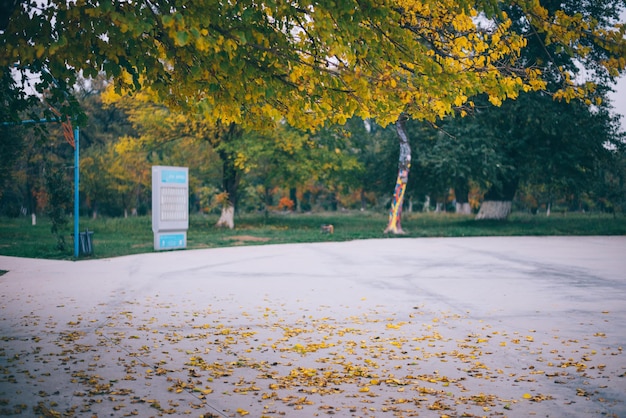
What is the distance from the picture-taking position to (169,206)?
21641 mm

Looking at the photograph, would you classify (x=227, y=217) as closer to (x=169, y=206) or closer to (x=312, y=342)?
(x=169, y=206)

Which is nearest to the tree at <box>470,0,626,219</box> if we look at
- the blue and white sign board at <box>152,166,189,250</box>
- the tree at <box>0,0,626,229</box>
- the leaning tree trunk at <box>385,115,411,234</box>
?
the leaning tree trunk at <box>385,115,411,234</box>

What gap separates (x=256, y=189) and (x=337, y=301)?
33.9m

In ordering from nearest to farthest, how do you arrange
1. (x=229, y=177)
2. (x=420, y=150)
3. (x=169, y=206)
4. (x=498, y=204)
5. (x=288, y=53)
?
(x=288, y=53) < (x=169, y=206) < (x=420, y=150) < (x=229, y=177) < (x=498, y=204)

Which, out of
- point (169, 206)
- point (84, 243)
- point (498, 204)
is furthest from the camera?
point (498, 204)

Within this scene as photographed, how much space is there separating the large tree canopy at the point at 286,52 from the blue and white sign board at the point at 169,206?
490 inches

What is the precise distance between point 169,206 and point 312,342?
14.8m

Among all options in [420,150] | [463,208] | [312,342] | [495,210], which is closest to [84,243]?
[312,342]

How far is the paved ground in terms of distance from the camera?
5.47 metres

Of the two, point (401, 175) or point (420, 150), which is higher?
point (420, 150)

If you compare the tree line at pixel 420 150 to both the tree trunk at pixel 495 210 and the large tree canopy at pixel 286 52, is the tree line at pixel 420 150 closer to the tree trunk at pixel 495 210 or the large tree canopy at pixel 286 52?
the tree trunk at pixel 495 210

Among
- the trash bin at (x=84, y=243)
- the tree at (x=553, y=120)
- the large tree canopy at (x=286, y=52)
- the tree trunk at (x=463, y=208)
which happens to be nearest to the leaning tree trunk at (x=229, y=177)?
the tree at (x=553, y=120)

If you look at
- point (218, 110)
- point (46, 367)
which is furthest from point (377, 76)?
point (46, 367)

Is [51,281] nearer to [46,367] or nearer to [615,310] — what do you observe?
[46,367]
